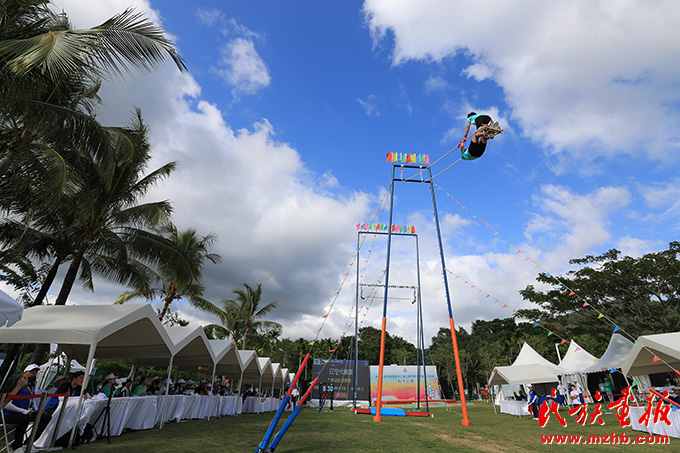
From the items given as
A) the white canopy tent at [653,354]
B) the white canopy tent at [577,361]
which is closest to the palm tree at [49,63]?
the white canopy tent at [653,354]

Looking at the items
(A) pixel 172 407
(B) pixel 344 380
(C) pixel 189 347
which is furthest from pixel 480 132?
(B) pixel 344 380

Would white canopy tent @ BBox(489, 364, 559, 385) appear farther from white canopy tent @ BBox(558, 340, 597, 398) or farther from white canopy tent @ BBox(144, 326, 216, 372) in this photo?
white canopy tent @ BBox(144, 326, 216, 372)

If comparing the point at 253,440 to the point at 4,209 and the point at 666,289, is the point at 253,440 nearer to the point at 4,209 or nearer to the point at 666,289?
the point at 4,209

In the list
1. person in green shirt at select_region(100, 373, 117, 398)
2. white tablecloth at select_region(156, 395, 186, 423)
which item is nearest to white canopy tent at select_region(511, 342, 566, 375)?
white tablecloth at select_region(156, 395, 186, 423)

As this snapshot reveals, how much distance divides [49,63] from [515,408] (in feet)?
74.1

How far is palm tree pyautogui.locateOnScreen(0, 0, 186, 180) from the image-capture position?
5344 millimetres

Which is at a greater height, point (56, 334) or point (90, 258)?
point (90, 258)

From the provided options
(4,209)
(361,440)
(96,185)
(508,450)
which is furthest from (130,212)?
(508,450)

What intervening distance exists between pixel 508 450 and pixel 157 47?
1010 cm

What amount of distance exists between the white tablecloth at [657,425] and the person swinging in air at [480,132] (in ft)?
28.1

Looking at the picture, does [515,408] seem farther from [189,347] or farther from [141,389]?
[141,389]

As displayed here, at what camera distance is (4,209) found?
36.8ft

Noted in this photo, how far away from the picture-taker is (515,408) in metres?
19.2

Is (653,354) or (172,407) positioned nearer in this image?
(653,354)
